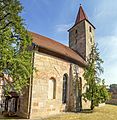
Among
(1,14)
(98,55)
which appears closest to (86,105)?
(98,55)

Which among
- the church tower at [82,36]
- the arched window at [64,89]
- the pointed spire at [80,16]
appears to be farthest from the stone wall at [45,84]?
the pointed spire at [80,16]

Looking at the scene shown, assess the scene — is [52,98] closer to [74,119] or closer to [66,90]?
[66,90]

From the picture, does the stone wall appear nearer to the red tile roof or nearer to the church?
the church

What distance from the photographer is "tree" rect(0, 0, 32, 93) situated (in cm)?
1330

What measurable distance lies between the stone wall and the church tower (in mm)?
11661

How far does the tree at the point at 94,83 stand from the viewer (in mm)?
22875

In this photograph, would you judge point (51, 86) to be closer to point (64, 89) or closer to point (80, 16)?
point (64, 89)

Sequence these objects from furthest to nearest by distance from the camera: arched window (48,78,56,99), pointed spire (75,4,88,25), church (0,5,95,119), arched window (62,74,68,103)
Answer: pointed spire (75,4,88,25) → arched window (62,74,68,103) → arched window (48,78,56,99) → church (0,5,95,119)

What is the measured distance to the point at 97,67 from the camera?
24391mm

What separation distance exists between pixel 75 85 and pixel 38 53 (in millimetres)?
8037

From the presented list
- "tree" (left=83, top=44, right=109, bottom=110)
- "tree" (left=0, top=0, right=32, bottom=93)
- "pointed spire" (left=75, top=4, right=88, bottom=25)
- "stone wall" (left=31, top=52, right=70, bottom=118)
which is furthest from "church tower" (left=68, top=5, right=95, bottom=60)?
"tree" (left=0, top=0, right=32, bottom=93)

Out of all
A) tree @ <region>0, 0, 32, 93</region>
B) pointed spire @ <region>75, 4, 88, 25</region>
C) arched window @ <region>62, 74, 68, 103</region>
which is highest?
pointed spire @ <region>75, 4, 88, 25</region>

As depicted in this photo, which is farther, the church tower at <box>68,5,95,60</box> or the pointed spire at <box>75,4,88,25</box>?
the pointed spire at <box>75,4,88,25</box>

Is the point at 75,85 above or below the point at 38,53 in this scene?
below
